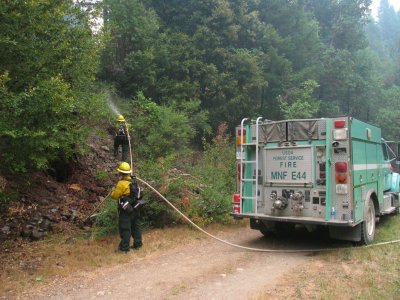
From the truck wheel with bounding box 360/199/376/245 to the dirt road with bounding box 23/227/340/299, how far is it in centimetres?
97

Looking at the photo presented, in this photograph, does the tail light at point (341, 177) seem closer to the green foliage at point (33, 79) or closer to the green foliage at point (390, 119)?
the green foliage at point (33, 79)

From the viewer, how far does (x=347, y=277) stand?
20.3 ft

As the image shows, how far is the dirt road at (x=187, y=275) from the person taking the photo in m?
5.75

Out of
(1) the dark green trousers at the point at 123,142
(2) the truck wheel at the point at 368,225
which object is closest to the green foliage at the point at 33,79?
(1) the dark green trousers at the point at 123,142

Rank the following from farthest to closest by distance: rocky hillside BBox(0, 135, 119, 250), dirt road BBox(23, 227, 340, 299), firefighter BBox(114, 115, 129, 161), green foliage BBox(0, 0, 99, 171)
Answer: firefighter BBox(114, 115, 129, 161), rocky hillside BBox(0, 135, 119, 250), green foliage BBox(0, 0, 99, 171), dirt road BBox(23, 227, 340, 299)

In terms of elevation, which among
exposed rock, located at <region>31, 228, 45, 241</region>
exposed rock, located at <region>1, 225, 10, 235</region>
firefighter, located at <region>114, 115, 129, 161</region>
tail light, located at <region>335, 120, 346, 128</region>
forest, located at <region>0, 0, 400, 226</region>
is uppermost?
forest, located at <region>0, 0, 400, 226</region>

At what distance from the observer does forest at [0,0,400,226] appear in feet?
25.3

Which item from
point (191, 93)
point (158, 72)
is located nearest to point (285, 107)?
point (191, 93)

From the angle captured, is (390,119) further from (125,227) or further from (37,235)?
(37,235)

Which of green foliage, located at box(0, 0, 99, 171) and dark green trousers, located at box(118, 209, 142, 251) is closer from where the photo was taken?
green foliage, located at box(0, 0, 99, 171)

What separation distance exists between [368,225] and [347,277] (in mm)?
2427

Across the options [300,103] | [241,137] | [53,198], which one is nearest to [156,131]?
[53,198]

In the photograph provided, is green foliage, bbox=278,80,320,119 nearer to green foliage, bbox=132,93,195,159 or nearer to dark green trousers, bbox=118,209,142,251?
green foliage, bbox=132,93,195,159

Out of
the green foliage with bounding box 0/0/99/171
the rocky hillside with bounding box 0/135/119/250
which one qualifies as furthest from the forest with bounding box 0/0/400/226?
the rocky hillside with bounding box 0/135/119/250
